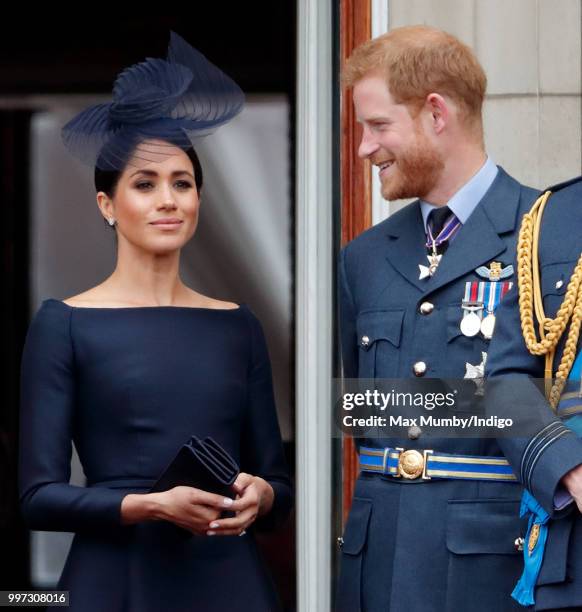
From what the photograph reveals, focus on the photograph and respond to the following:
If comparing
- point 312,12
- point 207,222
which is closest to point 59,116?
point 207,222

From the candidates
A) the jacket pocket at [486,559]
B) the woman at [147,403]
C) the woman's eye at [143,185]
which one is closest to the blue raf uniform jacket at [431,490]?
the jacket pocket at [486,559]

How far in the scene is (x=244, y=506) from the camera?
3592mm

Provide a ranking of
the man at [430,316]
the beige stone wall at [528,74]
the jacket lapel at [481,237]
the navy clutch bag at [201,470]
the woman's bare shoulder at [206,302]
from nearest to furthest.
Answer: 1. the navy clutch bag at [201,470]
2. the man at [430,316]
3. the jacket lapel at [481,237]
4. the woman's bare shoulder at [206,302]
5. the beige stone wall at [528,74]

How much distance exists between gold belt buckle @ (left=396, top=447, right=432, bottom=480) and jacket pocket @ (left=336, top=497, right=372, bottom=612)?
141 millimetres

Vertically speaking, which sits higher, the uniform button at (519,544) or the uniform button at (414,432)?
the uniform button at (414,432)

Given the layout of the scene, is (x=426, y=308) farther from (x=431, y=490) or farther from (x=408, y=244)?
(x=431, y=490)

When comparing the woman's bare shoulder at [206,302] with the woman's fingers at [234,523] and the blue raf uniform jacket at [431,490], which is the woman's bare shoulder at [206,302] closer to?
the blue raf uniform jacket at [431,490]

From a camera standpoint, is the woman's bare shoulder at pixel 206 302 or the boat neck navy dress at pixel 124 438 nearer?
the boat neck navy dress at pixel 124 438

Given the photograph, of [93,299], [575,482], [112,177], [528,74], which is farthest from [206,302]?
[528,74]

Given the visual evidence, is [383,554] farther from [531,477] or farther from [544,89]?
[544,89]

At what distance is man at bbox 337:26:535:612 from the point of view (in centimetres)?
358

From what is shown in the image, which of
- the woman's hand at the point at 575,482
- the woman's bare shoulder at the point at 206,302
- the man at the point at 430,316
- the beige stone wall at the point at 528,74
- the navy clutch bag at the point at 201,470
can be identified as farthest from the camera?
the beige stone wall at the point at 528,74

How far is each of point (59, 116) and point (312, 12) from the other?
816mm

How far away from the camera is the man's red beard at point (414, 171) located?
12.4 ft
